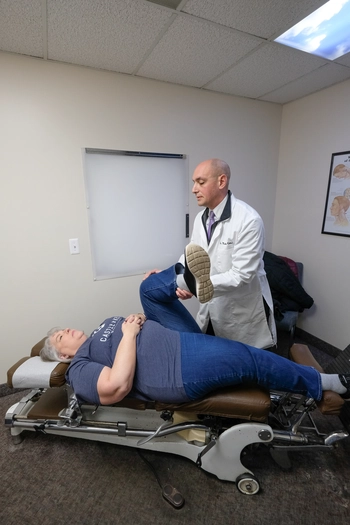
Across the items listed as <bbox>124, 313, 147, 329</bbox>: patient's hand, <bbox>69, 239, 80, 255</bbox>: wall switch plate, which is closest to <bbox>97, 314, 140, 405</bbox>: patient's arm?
<bbox>124, 313, 147, 329</bbox>: patient's hand

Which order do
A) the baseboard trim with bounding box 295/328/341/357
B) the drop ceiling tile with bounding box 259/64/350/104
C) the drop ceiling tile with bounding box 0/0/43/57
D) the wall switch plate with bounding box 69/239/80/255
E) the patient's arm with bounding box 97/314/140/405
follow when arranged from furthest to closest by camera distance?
the baseboard trim with bounding box 295/328/341/357 → the wall switch plate with bounding box 69/239/80/255 → the drop ceiling tile with bounding box 259/64/350/104 → the drop ceiling tile with bounding box 0/0/43/57 → the patient's arm with bounding box 97/314/140/405

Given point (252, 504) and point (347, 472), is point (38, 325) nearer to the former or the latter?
point (252, 504)

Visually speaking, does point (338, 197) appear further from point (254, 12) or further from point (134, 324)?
point (134, 324)

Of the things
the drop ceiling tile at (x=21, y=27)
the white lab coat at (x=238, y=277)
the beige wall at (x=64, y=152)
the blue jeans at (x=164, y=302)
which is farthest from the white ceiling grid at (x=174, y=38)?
the blue jeans at (x=164, y=302)

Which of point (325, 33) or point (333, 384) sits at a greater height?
point (325, 33)

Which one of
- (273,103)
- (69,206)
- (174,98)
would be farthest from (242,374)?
(273,103)

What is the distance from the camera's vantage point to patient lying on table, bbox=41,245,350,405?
41.6 inches

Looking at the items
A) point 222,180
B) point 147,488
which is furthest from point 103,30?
point 147,488

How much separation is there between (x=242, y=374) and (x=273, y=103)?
2.42 m

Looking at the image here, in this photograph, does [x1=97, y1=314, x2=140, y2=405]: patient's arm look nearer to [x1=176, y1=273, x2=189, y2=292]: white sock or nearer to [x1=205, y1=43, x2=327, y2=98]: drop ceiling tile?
[x1=176, y1=273, x2=189, y2=292]: white sock

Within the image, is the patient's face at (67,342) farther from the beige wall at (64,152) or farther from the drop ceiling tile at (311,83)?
the drop ceiling tile at (311,83)

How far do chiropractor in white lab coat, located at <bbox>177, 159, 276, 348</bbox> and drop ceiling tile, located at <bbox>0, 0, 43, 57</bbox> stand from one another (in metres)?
1.05

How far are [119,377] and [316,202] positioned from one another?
2170mm

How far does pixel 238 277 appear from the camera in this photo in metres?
1.37
